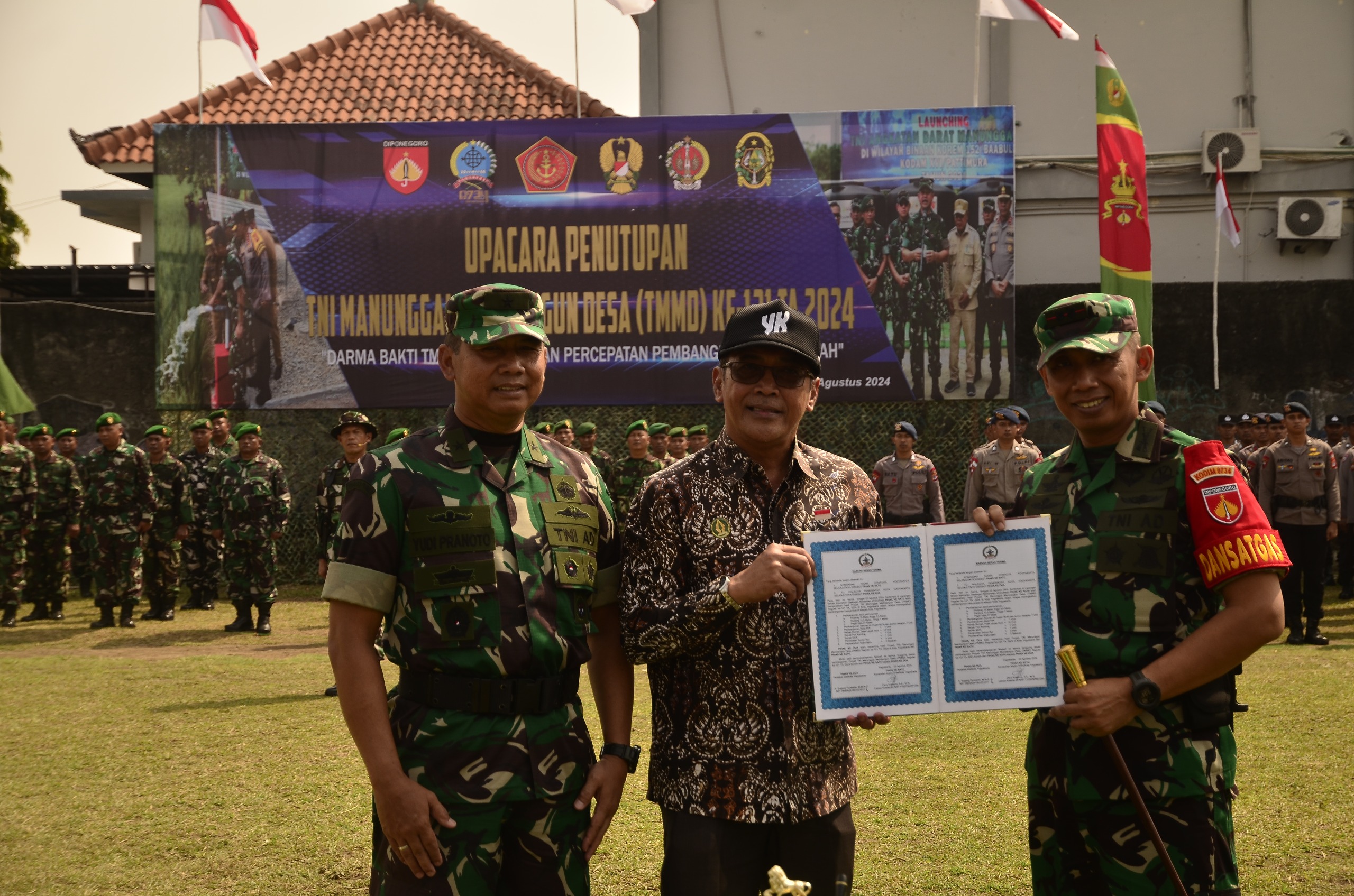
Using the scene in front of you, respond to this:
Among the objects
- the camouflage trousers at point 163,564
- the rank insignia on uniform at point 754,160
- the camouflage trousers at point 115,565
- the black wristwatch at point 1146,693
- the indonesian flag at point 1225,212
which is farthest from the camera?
the indonesian flag at point 1225,212

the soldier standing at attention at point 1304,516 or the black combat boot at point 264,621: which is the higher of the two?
the soldier standing at attention at point 1304,516

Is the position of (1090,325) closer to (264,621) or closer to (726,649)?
(726,649)

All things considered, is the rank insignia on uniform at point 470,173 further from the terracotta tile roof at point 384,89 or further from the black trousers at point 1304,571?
the black trousers at point 1304,571

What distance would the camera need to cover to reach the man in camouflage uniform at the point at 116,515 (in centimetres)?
1320

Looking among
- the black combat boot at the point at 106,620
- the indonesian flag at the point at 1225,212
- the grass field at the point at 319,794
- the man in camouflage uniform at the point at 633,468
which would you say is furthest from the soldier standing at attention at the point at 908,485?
the black combat boot at the point at 106,620

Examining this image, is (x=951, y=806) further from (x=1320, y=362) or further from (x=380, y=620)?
(x=1320, y=362)

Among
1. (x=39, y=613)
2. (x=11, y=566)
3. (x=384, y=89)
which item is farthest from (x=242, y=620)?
(x=384, y=89)

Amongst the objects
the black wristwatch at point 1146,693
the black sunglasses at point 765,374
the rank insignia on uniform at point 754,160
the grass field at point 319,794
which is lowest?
the grass field at point 319,794

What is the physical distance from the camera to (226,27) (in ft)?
52.5

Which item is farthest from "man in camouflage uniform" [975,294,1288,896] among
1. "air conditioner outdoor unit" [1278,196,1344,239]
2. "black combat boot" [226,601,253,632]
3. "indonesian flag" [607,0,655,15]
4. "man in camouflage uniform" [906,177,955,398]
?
"air conditioner outdoor unit" [1278,196,1344,239]

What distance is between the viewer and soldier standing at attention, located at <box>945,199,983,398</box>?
15469mm

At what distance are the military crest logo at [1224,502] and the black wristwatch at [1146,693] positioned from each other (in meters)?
0.43

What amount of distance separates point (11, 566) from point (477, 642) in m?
13.4

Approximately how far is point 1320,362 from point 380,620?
17.6 m
